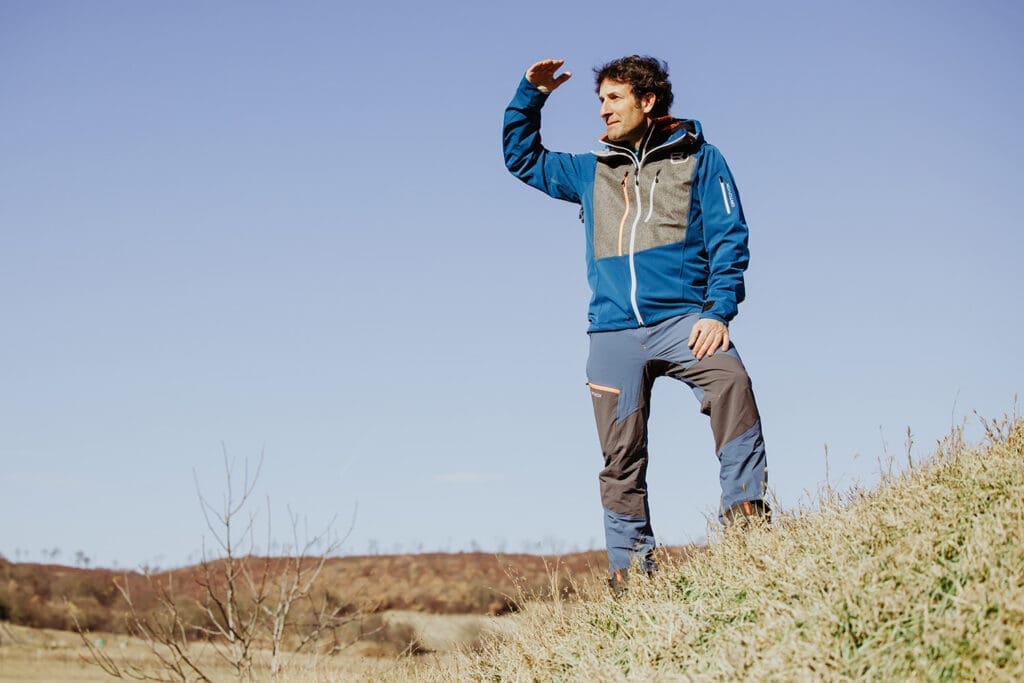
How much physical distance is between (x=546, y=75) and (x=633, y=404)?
1.89 metres

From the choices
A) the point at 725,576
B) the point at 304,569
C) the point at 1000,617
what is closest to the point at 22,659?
the point at 304,569

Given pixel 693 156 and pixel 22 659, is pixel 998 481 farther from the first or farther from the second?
pixel 22 659

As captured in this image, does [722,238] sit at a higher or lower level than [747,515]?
higher

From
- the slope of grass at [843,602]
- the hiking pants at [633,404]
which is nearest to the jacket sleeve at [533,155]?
the hiking pants at [633,404]

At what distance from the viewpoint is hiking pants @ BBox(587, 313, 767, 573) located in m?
4.39

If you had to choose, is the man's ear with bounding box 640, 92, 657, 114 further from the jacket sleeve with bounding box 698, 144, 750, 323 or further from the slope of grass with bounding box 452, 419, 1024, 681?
the slope of grass with bounding box 452, 419, 1024, 681

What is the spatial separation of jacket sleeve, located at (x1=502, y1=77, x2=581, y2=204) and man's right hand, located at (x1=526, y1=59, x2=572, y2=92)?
0.03 m

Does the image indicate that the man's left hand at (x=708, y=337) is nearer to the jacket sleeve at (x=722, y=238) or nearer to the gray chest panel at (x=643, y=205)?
the jacket sleeve at (x=722, y=238)

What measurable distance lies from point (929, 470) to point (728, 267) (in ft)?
4.63

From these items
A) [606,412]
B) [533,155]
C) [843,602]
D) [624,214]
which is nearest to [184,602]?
[533,155]

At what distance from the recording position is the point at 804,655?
9.53 ft

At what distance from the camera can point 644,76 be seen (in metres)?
4.82

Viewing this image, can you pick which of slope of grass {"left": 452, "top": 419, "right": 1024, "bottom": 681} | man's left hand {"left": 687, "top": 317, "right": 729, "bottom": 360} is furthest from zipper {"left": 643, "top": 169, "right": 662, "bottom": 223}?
slope of grass {"left": 452, "top": 419, "right": 1024, "bottom": 681}

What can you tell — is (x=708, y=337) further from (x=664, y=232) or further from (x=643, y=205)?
(x=643, y=205)
